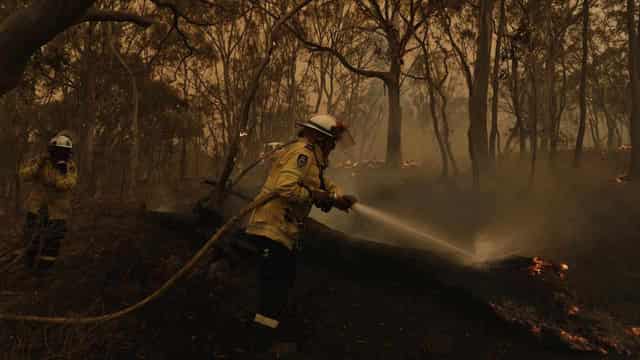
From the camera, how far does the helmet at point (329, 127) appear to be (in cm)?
428

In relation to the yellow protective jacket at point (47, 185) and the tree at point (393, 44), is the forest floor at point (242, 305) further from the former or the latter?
the tree at point (393, 44)

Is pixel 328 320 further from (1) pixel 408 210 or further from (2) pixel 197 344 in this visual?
(1) pixel 408 210

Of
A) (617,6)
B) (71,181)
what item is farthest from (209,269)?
(617,6)

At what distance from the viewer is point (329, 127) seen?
14.1ft

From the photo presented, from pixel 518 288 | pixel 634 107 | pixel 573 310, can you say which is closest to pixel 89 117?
pixel 518 288

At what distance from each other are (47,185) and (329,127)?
13.5ft

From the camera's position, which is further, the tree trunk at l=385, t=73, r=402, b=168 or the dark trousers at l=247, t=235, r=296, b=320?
the tree trunk at l=385, t=73, r=402, b=168

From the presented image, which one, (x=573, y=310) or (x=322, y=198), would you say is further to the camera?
(x=573, y=310)

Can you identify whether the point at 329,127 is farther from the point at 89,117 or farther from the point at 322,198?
the point at 89,117

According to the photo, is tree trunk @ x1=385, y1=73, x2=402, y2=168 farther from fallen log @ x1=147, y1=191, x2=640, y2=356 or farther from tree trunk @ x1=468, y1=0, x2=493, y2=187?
fallen log @ x1=147, y1=191, x2=640, y2=356

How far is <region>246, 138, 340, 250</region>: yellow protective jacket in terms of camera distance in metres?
3.97

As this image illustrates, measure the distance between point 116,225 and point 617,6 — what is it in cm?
2922

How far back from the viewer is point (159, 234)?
6.57 meters

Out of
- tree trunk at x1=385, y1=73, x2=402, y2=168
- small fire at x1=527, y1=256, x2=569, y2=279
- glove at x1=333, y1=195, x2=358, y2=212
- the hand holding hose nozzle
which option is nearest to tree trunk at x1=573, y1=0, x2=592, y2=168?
tree trunk at x1=385, y1=73, x2=402, y2=168
